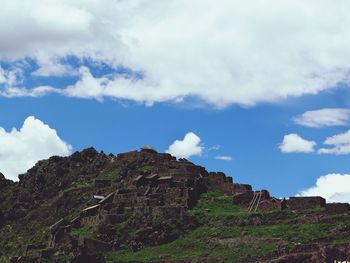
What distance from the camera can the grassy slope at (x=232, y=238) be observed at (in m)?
59.6

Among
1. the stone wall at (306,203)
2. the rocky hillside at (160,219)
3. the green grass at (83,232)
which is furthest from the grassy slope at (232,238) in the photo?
the green grass at (83,232)

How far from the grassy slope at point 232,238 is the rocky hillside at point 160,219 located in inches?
3.7

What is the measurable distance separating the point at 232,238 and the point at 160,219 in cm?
917

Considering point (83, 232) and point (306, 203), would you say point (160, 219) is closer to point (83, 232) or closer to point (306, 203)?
point (83, 232)

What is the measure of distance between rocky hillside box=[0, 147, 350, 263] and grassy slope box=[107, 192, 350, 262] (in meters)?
0.09

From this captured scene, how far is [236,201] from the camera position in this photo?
74688 millimetres

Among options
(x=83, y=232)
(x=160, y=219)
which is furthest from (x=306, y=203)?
(x=83, y=232)

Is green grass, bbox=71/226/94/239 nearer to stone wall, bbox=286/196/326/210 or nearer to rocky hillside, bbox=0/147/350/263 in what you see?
rocky hillside, bbox=0/147/350/263

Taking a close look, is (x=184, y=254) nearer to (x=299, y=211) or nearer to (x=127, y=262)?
(x=127, y=262)

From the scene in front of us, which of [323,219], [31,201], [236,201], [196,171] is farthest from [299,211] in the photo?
[31,201]

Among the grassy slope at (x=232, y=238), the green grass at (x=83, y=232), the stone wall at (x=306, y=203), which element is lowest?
the grassy slope at (x=232, y=238)

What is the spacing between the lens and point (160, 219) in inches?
2788

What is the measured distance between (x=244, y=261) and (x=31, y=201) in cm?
4480

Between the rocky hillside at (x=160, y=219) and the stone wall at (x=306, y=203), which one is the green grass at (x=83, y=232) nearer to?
the rocky hillside at (x=160, y=219)
